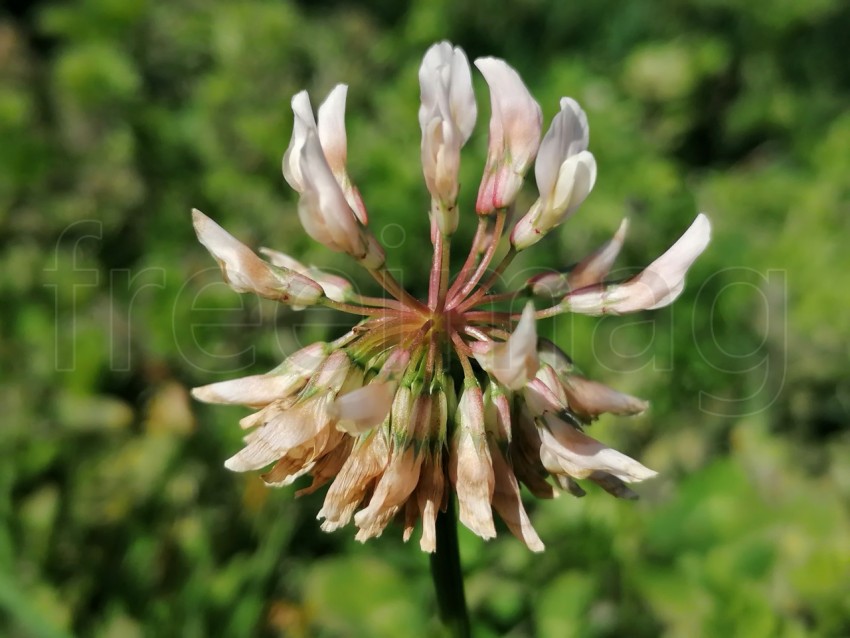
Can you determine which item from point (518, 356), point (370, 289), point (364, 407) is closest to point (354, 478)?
point (364, 407)

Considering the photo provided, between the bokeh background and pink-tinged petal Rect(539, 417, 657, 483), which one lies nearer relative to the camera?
pink-tinged petal Rect(539, 417, 657, 483)

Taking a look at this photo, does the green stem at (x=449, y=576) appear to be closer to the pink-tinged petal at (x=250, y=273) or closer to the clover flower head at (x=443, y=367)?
the clover flower head at (x=443, y=367)

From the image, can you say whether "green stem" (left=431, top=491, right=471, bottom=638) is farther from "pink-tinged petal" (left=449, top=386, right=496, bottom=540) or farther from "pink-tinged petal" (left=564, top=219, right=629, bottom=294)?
"pink-tinged petal" (left=564, top=219, right=629, bottom=294)

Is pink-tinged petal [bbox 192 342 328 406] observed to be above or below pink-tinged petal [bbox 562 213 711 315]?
below

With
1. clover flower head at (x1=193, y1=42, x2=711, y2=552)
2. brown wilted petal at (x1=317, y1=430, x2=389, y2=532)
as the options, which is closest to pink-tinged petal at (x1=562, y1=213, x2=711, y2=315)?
clover flower head at (x1=193, y1=42, x2=711, y2=552)

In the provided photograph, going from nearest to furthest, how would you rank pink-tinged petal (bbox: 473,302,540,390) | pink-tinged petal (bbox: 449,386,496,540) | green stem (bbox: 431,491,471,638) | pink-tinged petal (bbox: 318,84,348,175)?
pink-tinged petal (bbox: 473,302,540,390) → pink-tinged petal (bbox: 449,386,496,540) → green stem (bbox: 431,491,471,638) → pink-tinged petal (bbox: 318,84,348,175)

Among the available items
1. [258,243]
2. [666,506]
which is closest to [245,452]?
[666,506]

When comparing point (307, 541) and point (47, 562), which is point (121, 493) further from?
point (307, 541)
